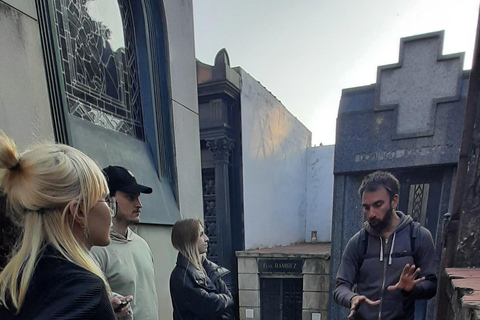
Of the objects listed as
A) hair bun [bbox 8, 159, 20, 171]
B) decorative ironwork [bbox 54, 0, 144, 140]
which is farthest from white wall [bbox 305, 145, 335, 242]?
hair bun [bbox 8, 159, 20, 171]

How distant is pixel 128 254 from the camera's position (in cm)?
203

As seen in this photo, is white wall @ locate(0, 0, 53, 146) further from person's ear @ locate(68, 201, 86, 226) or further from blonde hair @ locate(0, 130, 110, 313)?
person's ear @ locate(68, 201, 86, 226)

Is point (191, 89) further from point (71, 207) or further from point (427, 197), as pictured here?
point (427, 197)

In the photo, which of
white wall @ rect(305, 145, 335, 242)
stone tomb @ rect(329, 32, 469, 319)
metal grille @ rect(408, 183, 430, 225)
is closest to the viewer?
stone tomb @ rect(329, 32, 469, 319)

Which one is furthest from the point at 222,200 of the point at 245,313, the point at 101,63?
the point at 101,63

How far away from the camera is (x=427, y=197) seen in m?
4.80

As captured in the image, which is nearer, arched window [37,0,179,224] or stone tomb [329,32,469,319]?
arched window [37,0,179,224]

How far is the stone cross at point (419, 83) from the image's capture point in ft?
15.6

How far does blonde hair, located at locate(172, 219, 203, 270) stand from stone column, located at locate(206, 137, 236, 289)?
452 cm

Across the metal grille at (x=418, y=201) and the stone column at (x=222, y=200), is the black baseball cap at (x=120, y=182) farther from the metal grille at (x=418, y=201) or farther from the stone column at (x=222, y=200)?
the stone column at (x=222, y=200)

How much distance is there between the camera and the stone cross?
476 centimetres

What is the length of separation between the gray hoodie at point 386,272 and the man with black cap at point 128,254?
1361 millimetres

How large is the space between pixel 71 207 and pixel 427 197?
5.20 meters

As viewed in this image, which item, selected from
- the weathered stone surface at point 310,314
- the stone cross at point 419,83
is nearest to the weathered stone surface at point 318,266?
the weathered stone surface at point 310,314
